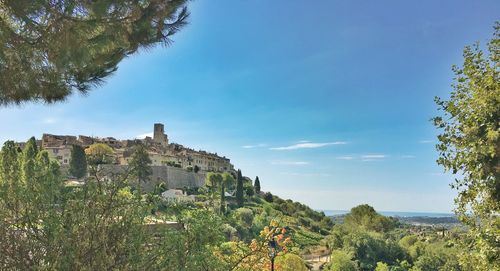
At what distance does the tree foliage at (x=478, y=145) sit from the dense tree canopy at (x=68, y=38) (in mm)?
3448

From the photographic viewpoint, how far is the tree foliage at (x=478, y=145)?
161 inches

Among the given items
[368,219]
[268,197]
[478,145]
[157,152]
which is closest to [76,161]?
[157,152]

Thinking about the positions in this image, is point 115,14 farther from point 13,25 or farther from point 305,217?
point 305,217

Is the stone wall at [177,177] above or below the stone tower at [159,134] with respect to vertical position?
below

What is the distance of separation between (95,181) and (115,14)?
257 centimetres

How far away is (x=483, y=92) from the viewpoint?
4.27 m

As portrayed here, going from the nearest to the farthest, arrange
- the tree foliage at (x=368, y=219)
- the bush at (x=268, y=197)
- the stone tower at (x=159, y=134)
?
the tree foliage at (x=368, y=219), the bush at (x=268, y=197), the stone tower at (x=159, y=134)

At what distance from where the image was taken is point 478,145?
165 inches

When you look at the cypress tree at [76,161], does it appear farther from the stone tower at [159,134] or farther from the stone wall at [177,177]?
the stone tower at [159,134]

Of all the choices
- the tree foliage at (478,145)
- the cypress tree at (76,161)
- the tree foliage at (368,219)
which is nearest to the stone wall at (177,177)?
the cypress tree at (76,161)

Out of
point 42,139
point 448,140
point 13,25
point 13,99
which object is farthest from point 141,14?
point 42,139

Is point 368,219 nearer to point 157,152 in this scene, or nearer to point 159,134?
point 157,152

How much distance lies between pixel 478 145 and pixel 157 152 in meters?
65.5

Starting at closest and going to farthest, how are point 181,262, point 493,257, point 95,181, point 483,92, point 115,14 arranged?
point 181,262 → point 95,181 → point 493,257 → point 483,92 → point 115,14
